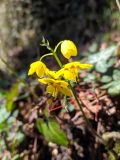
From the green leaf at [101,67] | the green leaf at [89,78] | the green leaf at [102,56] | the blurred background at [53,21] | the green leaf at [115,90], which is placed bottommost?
the green leaf at [115,90]

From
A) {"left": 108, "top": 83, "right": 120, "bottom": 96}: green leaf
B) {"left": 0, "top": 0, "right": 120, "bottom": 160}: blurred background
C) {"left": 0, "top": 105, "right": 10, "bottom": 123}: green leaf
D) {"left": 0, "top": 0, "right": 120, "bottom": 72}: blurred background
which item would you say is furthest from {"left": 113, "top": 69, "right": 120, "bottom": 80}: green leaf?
{"left": 0, "top": 0, "right": 120, "bottom": 72}: blurred background

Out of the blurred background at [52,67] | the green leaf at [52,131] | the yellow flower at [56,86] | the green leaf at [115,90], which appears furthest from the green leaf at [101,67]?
the yellow flower at [56,86]

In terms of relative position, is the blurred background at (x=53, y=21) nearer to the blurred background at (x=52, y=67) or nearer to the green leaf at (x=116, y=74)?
the blurred background at (x=52, y=67)

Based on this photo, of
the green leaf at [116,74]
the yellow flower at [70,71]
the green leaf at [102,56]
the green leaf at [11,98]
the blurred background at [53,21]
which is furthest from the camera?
the blurred background at [53,21]

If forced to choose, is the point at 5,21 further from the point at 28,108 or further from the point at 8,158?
the point at 8,158

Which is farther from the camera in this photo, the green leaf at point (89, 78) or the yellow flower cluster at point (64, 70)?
the green leaf at point (89, 78)

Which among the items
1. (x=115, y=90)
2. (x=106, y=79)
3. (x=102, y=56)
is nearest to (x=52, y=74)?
(x=115, y=90)

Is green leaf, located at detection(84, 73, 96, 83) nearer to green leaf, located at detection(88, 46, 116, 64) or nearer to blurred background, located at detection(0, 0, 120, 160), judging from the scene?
blurred background, located at detection(0, 0, 120, 160)

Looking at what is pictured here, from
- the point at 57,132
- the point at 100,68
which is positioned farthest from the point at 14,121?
the point at 100,68
